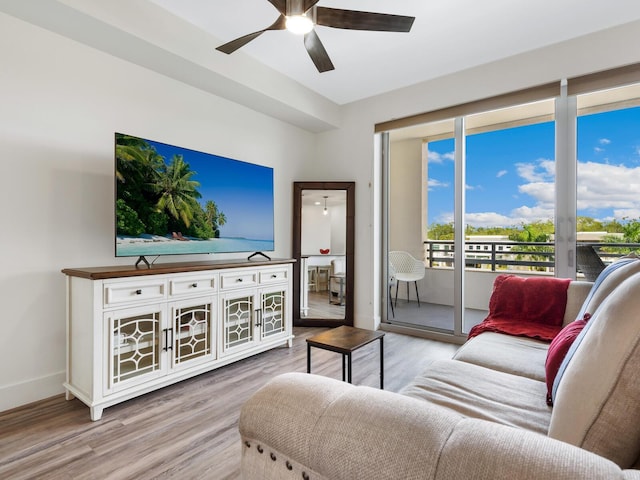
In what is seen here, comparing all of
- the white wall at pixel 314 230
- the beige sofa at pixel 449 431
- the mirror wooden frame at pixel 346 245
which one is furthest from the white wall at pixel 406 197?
the beige sofa at pixel 449 431

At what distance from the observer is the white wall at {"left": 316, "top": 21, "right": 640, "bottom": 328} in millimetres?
2734

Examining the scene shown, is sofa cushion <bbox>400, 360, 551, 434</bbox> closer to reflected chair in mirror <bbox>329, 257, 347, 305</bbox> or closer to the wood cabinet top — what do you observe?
the wood cabinet top

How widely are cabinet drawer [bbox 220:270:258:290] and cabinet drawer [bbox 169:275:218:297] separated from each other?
0.24 ft

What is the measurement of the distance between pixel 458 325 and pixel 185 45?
3.56 m

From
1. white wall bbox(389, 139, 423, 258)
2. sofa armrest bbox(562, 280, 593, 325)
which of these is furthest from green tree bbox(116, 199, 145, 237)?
sofa armrest bbox(562, 280, 593, 325)

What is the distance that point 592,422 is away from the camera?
2.48 feet

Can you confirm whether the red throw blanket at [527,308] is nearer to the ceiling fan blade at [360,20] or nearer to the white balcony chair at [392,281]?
the white balcony chair at [392,281]

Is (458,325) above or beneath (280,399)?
beneath

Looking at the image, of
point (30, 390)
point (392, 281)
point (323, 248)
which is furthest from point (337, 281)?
point (30, 390)

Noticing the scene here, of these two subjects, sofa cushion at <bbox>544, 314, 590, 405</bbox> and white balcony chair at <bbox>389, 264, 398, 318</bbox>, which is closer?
sofa cushion at <bbox>544, 314, 590, 405</bbox>

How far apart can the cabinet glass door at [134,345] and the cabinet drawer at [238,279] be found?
540mm

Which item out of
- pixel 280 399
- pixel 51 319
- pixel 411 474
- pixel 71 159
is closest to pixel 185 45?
pixel 71 159

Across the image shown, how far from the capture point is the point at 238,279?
9.18 ft

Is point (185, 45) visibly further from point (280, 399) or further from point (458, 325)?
point (458, 325)
